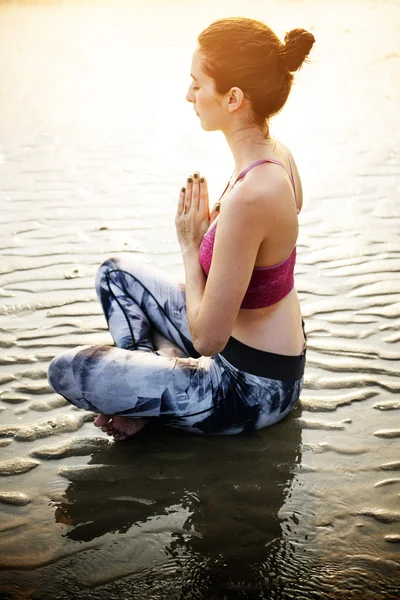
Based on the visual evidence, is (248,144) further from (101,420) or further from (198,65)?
(101,420)

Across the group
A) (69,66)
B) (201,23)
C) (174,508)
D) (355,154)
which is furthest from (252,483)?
(201,23)

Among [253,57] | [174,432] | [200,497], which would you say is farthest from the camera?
[174,432]

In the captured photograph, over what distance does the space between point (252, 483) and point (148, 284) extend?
36.3 inches

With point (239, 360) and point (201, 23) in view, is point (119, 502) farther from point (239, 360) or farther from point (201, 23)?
point (201, 23)

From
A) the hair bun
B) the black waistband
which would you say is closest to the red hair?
the hair bun

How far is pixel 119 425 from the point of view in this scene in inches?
111

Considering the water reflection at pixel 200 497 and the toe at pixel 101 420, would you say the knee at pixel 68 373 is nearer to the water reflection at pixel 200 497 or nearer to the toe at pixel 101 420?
the toe at pixel 101 420

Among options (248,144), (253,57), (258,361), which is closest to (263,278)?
(258,361)

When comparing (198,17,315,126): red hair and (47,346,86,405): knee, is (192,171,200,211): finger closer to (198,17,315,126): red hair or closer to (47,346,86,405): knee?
(198,17,315,126): red hair

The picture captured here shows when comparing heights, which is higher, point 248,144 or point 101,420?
point 248,144

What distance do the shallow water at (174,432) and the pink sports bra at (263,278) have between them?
61 centimetres

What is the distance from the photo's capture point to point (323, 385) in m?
3.21

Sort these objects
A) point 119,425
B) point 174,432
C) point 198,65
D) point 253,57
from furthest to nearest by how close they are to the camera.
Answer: point 174,432 → point 119,425 → point 198,65 → point 253,57

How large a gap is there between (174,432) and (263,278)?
780mm
